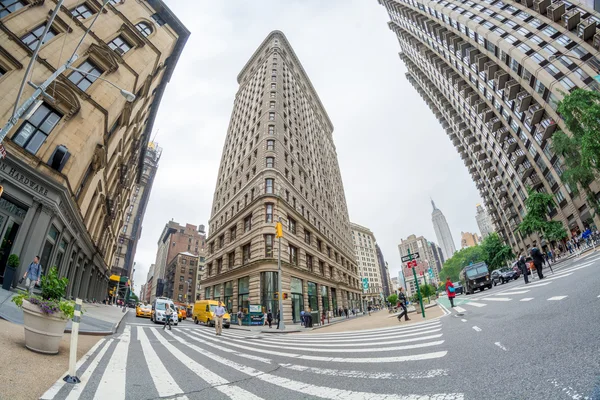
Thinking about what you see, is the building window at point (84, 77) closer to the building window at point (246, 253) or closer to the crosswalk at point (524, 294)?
the building window at point (246, 253)

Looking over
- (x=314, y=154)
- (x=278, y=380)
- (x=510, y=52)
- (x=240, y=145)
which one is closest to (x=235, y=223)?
(x=240, y=145)

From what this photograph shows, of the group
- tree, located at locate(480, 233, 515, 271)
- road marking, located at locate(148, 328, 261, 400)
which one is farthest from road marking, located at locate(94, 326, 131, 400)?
tree, located at locate(480, 233, 515, 271)

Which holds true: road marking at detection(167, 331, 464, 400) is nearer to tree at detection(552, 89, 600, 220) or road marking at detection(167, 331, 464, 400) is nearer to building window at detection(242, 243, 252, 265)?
building window at detection(242, 243, 252, 265)

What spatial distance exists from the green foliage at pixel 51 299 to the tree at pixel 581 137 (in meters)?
33.2

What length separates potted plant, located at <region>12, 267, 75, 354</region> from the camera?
15.9 feet

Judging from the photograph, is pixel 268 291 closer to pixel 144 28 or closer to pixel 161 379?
pixel 161 379

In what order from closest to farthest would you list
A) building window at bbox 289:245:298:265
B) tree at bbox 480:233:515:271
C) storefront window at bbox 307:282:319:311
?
building window at bbox 289:245:298:265
storefront window at bbox 307:282:319:311
tree at bbox 480:233:515:271

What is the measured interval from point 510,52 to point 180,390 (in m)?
48.9

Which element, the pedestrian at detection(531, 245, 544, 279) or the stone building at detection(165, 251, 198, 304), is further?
the stone building at detection(165, 251, 198, 304)

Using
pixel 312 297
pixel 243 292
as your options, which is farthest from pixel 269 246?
pixel 312 297

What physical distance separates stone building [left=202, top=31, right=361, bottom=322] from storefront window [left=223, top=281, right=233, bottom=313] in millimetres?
105

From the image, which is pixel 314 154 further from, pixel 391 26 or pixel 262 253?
pixel 391 26

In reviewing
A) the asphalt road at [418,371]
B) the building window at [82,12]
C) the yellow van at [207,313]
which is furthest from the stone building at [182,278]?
the asphalt road at [418,371]

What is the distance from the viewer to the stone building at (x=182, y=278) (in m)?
89.1
